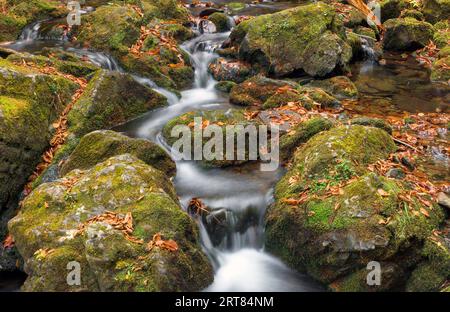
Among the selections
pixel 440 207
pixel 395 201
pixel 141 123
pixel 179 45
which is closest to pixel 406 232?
pixel 395 201

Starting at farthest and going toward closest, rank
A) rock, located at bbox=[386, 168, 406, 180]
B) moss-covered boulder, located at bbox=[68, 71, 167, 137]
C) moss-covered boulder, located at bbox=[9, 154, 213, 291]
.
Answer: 1. moss-covered boulder, located at bbox=[68, 71, 167, 137]
2. rock, located at bbox=[386, 168, 406, 180]
3. moss-covered boulder, located at bbox=[9, 154, 213, 291]

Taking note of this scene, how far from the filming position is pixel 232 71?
12.2 meters

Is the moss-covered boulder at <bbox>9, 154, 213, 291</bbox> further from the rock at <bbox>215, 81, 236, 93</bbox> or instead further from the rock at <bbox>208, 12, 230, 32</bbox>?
the rock at <bbox>208, 12, 230, 32</bbox>

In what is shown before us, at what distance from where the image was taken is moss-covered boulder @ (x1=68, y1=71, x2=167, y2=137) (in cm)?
853

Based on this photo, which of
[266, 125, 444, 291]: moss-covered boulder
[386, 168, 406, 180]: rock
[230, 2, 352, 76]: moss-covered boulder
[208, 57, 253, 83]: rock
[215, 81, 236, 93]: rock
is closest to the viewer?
[266, 125, 444, 291]: moss-covered boulder

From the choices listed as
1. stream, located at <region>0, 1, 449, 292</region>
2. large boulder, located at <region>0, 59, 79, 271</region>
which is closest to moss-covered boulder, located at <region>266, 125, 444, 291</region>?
stream, located at <region>0, 1, 449, 292</region>

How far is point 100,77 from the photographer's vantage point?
29.4 ft

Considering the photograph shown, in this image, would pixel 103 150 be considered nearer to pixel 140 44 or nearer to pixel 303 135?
pixel 303 135

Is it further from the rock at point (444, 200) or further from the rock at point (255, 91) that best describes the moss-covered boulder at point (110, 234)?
the rock at point (255, 91)

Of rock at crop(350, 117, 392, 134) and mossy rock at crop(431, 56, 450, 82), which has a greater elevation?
rock at crop(350, 117, 392, 134)

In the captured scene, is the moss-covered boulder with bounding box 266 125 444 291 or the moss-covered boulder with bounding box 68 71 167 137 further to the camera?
the moss-covered boulder with bounding box 68 71 167 137

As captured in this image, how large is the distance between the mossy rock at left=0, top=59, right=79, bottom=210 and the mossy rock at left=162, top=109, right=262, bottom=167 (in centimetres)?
221

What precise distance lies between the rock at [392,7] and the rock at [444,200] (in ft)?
41.4

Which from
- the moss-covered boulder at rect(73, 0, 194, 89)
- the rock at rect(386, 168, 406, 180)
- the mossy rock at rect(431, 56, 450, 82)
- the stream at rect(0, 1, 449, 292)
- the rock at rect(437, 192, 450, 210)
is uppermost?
the moss-covered boulder at rect(73, 0, 194, 89)
